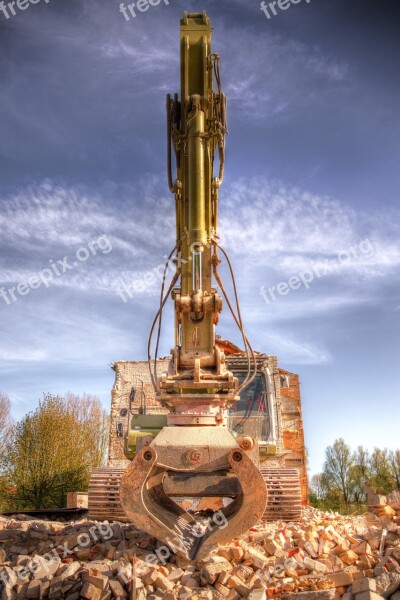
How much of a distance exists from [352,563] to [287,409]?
12.1m

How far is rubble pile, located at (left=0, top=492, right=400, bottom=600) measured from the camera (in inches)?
141

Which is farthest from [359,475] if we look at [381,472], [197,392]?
[197,392]

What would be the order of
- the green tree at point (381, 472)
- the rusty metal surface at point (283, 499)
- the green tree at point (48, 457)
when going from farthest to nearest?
the green tree at point (381, 472)
the green tree at point (48, 457)
the rusty metal surface at point (283, 499)

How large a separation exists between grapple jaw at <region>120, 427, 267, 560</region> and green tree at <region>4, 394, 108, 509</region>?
504 inches

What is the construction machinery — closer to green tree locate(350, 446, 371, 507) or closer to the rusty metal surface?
the rusty metal surface

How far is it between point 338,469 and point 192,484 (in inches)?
928

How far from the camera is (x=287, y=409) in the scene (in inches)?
632

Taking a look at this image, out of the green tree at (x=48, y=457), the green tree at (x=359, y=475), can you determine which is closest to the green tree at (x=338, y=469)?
the green tree at (x=359, y=475)

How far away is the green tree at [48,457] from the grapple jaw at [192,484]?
12.8 m

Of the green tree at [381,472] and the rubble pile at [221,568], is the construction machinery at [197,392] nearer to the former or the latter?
the rubble pile at [221,568]

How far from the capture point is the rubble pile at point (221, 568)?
359 cm

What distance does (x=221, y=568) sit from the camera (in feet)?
12.3

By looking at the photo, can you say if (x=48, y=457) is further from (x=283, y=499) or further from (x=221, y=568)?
(x=221, y=568)

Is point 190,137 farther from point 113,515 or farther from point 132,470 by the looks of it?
point 113,515
